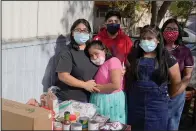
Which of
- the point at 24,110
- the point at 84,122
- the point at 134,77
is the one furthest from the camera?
the point at 134,77

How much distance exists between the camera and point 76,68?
3096mm

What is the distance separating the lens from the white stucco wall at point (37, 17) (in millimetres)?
2912

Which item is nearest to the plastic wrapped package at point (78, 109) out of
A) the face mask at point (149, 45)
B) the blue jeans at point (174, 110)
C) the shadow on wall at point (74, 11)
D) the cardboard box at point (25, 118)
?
the cardboard box at point (25, 118)

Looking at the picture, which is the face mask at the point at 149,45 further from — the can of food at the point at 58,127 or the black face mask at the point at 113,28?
the can of food at the point at 58,127

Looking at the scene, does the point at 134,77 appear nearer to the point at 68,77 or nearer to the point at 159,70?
the point at 159,70

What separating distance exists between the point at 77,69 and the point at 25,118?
1.03 meters

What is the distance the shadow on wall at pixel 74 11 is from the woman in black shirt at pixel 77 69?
832mm

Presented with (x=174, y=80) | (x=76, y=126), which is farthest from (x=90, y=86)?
(x=174, y=80)

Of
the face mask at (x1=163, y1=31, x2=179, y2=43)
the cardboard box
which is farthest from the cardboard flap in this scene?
the face mask at (x1=163, y1=31, x2=179, y2=43)

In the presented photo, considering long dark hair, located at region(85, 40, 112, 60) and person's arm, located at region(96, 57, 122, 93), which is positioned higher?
long dark hair, located at region(85, 40, 112, 60)

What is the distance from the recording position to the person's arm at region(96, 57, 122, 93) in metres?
2.94

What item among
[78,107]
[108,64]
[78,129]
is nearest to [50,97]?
[78,107]

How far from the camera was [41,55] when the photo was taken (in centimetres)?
345

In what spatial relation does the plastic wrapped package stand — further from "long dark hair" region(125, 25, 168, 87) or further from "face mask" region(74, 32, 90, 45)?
"face mask" region(74, 32, 90, 45)
